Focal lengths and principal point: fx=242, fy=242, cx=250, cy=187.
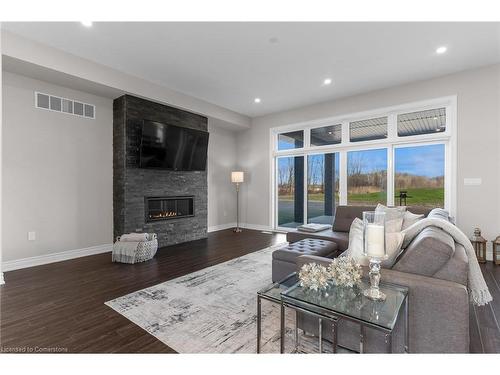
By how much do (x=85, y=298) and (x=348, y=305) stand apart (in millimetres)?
2686

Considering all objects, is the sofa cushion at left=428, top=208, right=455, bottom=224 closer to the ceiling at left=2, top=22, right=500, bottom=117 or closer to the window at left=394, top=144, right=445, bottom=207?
the window at left=394, top=144, right=445, bottom=207

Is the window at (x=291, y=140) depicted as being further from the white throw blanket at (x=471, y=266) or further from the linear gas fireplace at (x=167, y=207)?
the white throw blanket at (x=471, y=266)

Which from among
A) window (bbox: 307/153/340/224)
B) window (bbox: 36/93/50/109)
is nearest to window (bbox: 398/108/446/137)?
window (bbox: 307/153/340/224)

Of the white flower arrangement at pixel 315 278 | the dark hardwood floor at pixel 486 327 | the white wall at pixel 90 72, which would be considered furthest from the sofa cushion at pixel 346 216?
the white wall at pixel 90 72

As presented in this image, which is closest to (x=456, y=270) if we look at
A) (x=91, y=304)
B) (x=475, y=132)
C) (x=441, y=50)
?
(x=91, y=304)

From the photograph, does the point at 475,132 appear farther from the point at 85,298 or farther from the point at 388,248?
the point at 85,298

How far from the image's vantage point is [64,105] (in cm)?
404

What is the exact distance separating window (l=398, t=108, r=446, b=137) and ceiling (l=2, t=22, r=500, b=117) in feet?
2.20

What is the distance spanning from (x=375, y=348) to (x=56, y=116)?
513 cm

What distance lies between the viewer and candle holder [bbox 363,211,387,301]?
5.03 feet

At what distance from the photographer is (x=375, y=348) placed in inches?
61.6
